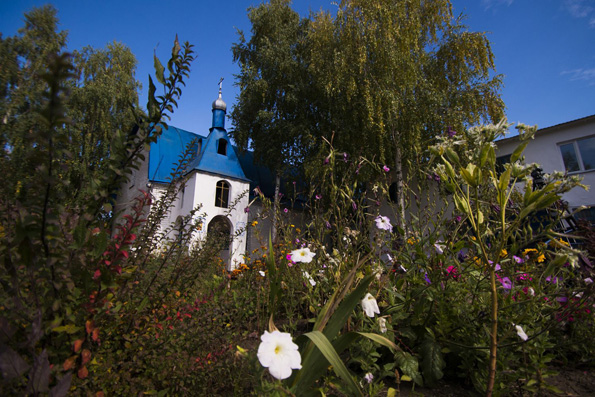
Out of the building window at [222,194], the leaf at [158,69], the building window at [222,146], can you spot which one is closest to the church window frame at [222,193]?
the building window at [222,194]

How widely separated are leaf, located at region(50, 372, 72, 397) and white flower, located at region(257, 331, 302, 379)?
505mm

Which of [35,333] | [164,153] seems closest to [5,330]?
[35,333]

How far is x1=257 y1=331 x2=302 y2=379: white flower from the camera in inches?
31.4

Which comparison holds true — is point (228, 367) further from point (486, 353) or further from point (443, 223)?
point (443, 223)

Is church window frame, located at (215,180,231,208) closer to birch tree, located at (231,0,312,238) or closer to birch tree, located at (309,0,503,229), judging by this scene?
birch tree, located at (231,0,312,238)

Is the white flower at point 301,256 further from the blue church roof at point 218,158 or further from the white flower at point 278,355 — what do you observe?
the blue church roof at point 218,158

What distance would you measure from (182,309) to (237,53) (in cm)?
1567

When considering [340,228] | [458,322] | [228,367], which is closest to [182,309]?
[228,367]

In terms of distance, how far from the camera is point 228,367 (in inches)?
55.0

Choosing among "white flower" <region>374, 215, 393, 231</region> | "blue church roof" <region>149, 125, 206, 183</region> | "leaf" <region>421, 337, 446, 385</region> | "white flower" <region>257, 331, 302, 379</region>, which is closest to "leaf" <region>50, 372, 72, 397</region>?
"white flower" <region>257, 331, 302, 379</region>

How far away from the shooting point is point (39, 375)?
0.74 meters

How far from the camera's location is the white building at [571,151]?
10203 millimetres

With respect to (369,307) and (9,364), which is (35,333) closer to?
(9,364)

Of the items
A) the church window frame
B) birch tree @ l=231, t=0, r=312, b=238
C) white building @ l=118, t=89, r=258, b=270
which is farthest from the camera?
the church window frame
